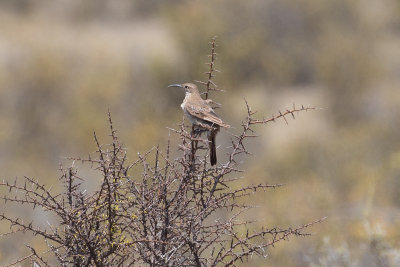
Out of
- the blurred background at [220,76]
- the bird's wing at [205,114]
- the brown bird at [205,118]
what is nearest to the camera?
the brown bird at [205,118]

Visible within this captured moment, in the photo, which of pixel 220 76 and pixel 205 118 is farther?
pixel 220 76

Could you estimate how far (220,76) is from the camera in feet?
Result: 73.7

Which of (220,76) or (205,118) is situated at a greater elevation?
(220,76)

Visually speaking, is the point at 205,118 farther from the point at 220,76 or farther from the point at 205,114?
the point at 220,76

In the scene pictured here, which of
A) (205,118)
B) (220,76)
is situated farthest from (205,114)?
(220,76)

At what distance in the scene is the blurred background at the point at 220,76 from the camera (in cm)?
1808

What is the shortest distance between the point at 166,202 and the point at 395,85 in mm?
24181

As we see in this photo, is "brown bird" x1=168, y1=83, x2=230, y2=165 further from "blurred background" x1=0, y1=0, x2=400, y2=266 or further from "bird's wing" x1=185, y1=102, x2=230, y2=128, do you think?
"blurred background" x1=0, y1=0, x2=400, y2=266

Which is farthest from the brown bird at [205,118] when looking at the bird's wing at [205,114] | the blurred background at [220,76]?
the blurred background at [220,76]

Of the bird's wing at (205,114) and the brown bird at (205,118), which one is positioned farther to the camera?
the bird's wing at (205,114)

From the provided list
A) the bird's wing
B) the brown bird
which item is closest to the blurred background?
the brown bird

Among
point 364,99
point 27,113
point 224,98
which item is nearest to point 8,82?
point 27,113

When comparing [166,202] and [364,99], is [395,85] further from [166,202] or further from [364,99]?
[166,202]

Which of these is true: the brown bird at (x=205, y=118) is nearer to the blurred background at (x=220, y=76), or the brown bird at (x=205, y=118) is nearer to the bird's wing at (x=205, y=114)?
the bird's wing at (x=205, y=114)
